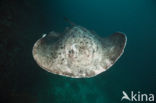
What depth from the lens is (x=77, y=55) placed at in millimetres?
3783

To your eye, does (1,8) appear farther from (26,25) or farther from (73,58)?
(73,58)

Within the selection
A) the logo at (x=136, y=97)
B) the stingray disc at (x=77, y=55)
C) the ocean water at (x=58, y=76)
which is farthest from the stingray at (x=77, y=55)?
the logo at (x=136, y=97)

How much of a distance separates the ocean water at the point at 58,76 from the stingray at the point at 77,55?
3.21 meters

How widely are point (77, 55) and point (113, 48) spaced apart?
3.54 ft

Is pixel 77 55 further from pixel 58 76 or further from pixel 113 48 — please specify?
pixel 58 76

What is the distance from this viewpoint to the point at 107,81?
34.0 ft

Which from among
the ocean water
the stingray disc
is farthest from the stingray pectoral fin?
the ocean water

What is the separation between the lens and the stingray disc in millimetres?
3777

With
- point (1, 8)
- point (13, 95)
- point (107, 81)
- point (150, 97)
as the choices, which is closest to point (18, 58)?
point (13, 95)

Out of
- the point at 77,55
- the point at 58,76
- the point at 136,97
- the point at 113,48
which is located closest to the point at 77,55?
the point at 77,55

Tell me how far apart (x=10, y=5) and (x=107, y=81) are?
676cm

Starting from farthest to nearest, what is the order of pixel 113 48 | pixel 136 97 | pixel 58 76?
pixel 136 97, pixel 58 76, pixel 113 48

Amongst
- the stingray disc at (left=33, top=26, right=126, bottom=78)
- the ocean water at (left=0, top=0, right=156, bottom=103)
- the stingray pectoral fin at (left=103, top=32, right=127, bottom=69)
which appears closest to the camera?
the stingray disc at (left=33, top=26, right=126, bottom=78)

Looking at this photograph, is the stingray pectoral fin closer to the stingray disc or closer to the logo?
the stingray disc
